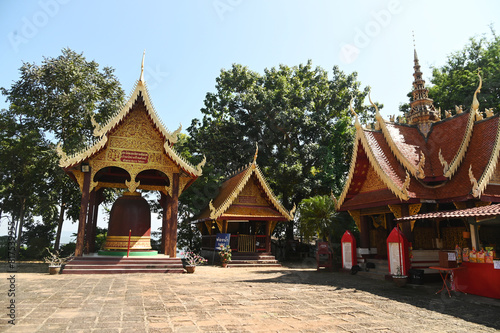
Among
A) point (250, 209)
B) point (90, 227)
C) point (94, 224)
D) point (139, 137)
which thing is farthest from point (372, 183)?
point (94, 224)

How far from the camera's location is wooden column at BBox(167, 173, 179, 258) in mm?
13125

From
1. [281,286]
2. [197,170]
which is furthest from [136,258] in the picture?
[281,286]

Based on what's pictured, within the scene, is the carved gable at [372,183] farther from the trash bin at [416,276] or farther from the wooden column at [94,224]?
the wooden column at [94,224]

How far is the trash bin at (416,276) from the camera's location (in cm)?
1041

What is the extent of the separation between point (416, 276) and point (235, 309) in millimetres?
7397

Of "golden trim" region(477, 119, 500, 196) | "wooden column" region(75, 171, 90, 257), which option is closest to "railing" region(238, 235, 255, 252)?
"wooden column" region(75, 171, 90, 257)

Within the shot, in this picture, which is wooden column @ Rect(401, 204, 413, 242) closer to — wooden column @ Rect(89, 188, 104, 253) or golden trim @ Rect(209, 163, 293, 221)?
golden trim @ Rect(209, 163, 293, 221)

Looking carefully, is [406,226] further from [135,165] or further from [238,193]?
[135,165]

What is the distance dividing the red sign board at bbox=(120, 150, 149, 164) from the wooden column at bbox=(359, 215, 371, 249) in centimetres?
994

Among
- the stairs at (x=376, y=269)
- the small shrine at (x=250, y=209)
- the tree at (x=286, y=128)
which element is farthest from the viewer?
the tree at (x=286, y=128)

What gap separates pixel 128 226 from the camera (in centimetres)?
1348

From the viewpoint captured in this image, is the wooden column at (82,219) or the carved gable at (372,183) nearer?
the wooden column at (82,219)

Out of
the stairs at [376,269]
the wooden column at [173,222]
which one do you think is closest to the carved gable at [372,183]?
the stairs at [376,269]

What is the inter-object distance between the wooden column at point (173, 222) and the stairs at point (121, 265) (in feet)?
1.66
